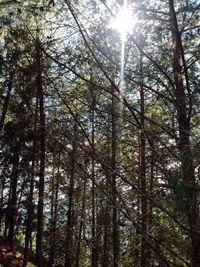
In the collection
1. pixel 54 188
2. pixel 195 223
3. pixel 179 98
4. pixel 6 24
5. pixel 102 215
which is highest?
pixel 54 188

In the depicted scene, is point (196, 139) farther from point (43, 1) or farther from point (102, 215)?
point (102, 215)

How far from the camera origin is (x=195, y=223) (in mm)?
3230

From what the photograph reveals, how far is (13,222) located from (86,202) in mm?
6480

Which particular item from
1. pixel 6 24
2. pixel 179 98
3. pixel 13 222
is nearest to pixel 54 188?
pixel 13 222

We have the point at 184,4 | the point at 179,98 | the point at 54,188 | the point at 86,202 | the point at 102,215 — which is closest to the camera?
the point at 179,98

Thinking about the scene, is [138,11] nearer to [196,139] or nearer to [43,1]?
[43,1]

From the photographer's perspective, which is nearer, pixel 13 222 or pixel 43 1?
pixel 43 1

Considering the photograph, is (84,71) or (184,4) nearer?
(184,4)

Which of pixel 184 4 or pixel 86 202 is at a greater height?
pixel 86 202

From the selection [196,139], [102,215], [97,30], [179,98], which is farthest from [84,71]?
[102,215]

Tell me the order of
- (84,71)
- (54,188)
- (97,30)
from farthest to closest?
(54,188)
(84,71)
(97,30)

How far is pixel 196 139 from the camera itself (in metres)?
3.23

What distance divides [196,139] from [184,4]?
2.42m

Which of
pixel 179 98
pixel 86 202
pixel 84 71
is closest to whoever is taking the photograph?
pixel 179 98
